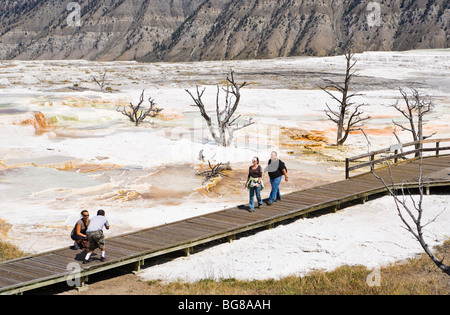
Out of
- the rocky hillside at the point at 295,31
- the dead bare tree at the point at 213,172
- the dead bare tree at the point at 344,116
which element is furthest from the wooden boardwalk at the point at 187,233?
the rocky hillside at the point at 295,31

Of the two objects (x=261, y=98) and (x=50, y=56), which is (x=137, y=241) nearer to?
(x=261, y=98)

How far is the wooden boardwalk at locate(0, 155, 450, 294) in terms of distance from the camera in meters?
9.91

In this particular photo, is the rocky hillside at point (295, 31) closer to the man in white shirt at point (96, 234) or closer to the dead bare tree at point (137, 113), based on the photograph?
the dead bare tree at point (137, 113)

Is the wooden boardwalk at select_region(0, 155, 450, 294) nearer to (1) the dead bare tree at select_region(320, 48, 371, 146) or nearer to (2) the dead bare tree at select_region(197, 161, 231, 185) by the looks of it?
(2) the dead bare tree at select_region(197, 161, 231, 185)

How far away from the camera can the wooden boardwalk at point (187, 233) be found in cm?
991

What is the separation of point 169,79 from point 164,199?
43373 millimetres

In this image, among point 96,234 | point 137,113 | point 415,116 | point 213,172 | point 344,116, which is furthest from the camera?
point 415,116

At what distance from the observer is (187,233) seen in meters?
12.4

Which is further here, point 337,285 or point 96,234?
point 96,234

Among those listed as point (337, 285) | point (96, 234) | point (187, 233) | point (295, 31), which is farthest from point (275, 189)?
point (295, 31)

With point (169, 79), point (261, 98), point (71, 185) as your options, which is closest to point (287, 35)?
point (169, 79)

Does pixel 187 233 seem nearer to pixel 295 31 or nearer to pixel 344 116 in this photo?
pixel 344 116

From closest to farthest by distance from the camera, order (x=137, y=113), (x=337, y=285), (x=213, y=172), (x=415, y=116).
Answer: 1. (x=337, y=285)
2. (x=213, y=172)
3. (x=137, y=113)
4. (x=415, y=116)

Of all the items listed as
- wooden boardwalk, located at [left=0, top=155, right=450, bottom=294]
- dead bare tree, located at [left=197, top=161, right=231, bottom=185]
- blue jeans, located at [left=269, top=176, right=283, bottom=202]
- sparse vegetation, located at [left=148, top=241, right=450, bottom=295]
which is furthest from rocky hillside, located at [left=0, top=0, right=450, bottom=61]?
sparse vegetation, located at [left=148, top=241, right=450, bottom=295]
